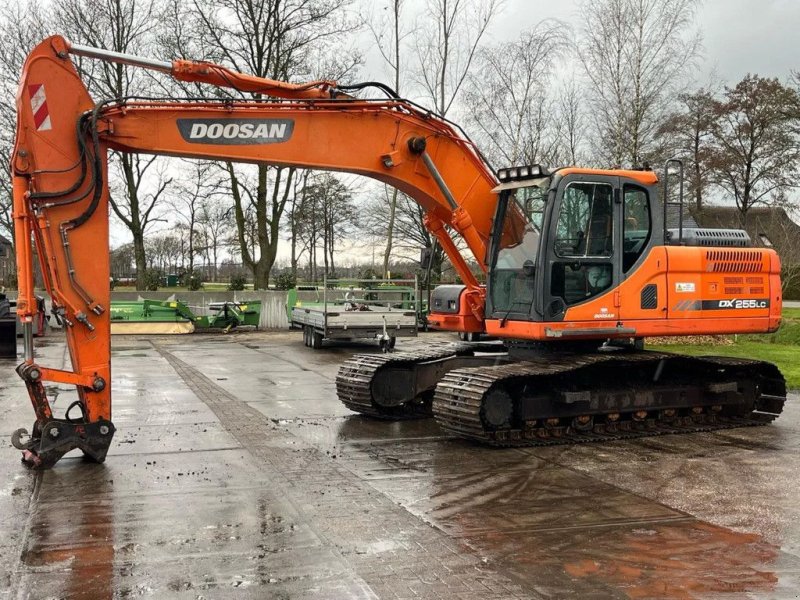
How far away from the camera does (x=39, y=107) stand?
7.21 m

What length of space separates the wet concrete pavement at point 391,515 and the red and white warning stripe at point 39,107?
121 inches

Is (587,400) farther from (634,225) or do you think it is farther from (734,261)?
(734,261)

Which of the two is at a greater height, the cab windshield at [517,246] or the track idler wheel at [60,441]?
the cab windshield at [517,246]

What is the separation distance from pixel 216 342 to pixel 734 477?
17.6 m

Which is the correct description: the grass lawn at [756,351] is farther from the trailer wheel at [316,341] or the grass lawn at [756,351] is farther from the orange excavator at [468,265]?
the trailer wheel at [316,341]

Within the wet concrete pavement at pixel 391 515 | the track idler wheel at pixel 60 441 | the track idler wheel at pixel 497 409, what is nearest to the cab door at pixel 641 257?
the wet concrete pavement at pixel 391 515

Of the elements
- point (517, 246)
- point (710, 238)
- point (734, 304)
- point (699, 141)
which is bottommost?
point (734, 304)

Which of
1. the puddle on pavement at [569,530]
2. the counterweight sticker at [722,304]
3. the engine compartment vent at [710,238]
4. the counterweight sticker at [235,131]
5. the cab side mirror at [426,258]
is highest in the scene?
the counterweight sticker at [235,131]

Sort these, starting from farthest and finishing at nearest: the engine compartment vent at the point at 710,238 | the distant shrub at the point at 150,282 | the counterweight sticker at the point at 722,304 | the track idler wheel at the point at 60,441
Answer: the distant shrub at the point at 150,282 → the engine compartment vent at the point at 710,238 → the counterweight sticker at the point at 722,304 → the track idler wheel at the point at 60,441

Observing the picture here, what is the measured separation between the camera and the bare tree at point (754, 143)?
42.8 m

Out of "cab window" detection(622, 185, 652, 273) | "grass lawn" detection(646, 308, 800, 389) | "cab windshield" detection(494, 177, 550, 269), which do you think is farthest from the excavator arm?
"grass lawn" detection(646, 308, 800, 389)

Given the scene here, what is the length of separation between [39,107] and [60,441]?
9.62 feet

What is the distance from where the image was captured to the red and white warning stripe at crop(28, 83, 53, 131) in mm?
7168

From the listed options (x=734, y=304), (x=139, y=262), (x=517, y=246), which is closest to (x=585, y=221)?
(x=517, y=246)
